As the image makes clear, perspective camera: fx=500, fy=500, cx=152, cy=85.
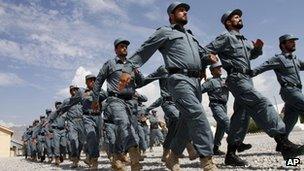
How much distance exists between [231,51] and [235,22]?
539 millimetres

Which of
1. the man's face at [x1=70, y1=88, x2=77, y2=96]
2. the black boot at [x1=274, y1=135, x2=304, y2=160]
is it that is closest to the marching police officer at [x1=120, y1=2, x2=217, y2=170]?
the black boot at [x1=274, y1=135, x2=304, y2=160]

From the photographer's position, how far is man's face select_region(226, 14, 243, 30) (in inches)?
326

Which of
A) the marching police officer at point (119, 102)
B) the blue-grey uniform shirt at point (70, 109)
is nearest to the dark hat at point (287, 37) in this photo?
the marching police officer at point (119, 102)

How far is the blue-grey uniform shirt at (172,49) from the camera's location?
22.0ft

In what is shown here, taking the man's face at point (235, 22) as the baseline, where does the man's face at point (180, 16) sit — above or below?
below

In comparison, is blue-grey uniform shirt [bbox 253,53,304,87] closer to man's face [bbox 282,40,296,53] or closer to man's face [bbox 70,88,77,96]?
man's face [bbox 282,40,296,53]

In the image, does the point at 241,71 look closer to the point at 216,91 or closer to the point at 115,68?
the point at 115,68

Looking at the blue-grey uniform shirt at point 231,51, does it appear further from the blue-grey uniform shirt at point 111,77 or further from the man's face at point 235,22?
the blue-grey uniform shirt at point 111,77

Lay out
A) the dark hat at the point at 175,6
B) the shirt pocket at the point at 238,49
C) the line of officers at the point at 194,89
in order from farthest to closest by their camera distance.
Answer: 1. the shirt pocket at the point at 238,49
2. the dark hat at the point at 175,6
3. the line of officers at the point at 194,89

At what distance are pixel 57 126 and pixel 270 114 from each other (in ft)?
37.1

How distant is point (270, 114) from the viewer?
24.8ft

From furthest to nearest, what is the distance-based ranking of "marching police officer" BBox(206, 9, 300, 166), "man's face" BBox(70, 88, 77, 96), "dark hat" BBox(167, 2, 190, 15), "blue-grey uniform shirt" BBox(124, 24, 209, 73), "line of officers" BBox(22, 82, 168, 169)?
"man's face" BBox(70, 88, 77, 96)
"line of officers" BBox(22, 82, 168, 169)
"marching police officer" BBox(206, 9, 300, 166)
"dark hat" BBox(167, 2, 190, 15)
"blue-grey uniform shirt" BBox(124, 24, 209, 73)

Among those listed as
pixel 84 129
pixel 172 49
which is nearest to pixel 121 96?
pixel 172 49

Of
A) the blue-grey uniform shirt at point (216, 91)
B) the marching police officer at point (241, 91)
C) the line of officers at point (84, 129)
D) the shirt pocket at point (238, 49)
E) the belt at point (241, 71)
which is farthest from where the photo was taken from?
the blue-grey uniform shirt at point (216, 91)
